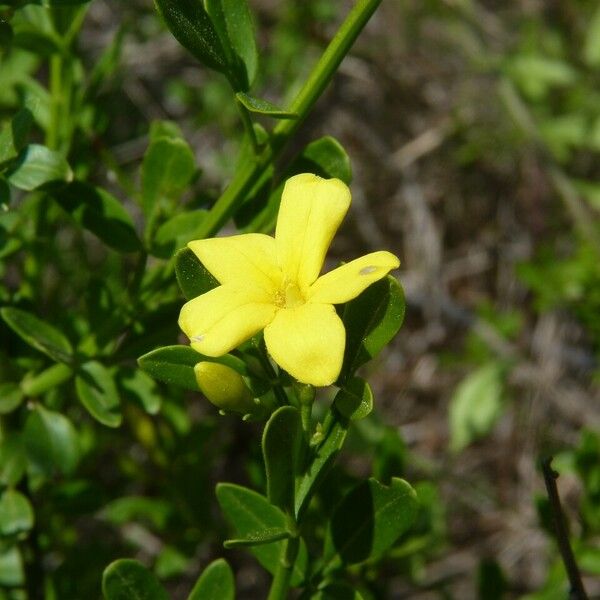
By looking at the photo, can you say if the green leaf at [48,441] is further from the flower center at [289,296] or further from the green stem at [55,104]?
the flower center at [289,296]

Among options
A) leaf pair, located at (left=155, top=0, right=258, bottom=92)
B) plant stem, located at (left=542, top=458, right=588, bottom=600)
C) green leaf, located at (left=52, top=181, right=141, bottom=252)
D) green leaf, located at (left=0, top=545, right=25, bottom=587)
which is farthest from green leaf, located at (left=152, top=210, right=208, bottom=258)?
green leaf, located at (left=0, top=545, right=25, bottom=587)

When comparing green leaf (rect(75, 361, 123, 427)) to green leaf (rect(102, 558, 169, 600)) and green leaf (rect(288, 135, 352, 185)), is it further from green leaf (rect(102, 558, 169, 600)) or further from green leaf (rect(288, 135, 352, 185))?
green leaf (rect(288, 135, 352, 185))

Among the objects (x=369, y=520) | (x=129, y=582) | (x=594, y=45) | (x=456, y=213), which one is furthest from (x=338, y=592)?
(x=456, y=213)

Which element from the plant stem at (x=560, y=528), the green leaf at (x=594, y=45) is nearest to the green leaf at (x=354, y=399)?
the plant stem at (x=560, y=528)

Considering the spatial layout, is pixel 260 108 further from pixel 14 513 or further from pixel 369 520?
pixel 14 513

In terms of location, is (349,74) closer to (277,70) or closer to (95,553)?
(277,70)
